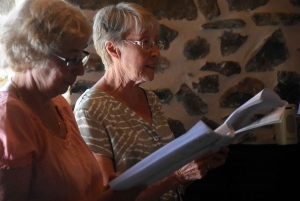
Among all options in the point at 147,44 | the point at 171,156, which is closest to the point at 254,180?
the point at 147,44

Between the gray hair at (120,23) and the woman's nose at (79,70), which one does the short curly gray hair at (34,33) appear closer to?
the woman's nose at (79,70)

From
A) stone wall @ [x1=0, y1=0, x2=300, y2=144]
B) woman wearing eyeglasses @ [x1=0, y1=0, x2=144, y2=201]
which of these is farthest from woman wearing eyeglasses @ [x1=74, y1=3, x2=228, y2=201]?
stone wall @ [x1=0, y1=0, x2=300, y2=144]

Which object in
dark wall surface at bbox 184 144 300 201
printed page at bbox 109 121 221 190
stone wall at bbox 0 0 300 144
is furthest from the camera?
stone wall at bbox 0 0 300 144

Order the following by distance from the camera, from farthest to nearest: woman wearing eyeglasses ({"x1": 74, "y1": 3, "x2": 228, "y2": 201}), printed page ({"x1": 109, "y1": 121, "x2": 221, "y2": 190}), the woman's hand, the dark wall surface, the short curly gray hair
A: 1. the dark wall surface
2. woman wearing eyeglasses ({"x1": 74, "y1": 3, "x2": 228, "y2": 201})
3. the woman's hand
4. the short curly gray hair
5. printed page ({"x1": 109, "y1": 121, "x2": 221, "y2": 190})

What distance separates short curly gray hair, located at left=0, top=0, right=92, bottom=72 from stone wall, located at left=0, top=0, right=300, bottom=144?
1236mm

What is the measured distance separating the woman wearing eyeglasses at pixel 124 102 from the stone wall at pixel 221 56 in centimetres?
60

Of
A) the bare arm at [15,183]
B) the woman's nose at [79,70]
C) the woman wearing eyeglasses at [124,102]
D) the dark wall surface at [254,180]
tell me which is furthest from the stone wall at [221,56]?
the bare arm at [15,183]

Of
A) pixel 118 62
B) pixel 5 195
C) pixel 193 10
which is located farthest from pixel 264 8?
pixel 5 195

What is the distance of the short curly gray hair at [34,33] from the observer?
101 cm

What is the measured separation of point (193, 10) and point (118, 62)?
81cm

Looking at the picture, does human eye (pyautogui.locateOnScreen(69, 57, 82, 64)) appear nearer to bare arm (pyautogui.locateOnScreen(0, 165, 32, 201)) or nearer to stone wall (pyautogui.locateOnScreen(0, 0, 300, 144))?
bare arm (pyautogui.locateOnScreen(0, 165, 32, 201))

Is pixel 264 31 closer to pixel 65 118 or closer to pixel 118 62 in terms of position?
pixel 118 62

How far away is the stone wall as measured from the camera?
2.26 metres

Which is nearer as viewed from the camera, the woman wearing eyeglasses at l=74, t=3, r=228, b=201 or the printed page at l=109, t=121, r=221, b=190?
the printed page at l=109, t=121, r=221, b=190
